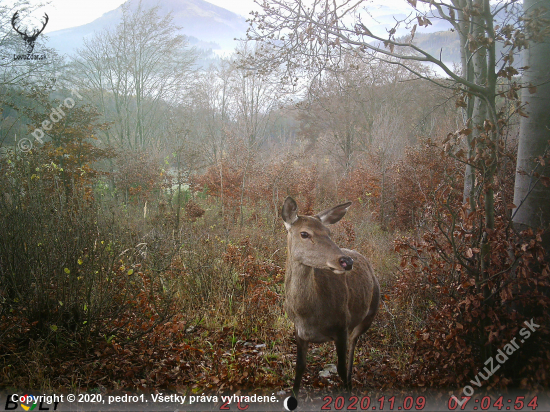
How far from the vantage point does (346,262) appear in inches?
107

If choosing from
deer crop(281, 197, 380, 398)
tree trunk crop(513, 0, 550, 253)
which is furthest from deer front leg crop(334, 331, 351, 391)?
tree trunk crop(513, 0, 550, 253)

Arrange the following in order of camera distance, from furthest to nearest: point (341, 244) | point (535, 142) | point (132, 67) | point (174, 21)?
point (174, 21), point (132, 67), point (341, 244), point (535, 142)

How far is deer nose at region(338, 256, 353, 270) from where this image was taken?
2.72 meters

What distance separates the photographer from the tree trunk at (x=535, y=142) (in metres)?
→ 3.12

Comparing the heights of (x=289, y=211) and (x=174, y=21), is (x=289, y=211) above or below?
below

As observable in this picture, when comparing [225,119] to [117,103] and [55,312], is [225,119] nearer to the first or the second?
[117,103]

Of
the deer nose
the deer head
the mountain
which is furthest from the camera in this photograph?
the mountain

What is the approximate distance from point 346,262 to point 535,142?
2052 mm

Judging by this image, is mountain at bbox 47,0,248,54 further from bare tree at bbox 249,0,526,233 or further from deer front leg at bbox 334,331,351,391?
deer front leg at bbox 334,331,351,391

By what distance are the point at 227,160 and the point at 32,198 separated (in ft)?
31.9

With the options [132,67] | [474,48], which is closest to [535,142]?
[474,48]

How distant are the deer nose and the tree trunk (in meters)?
1.61

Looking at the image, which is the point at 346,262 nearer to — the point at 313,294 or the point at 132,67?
the point at 313,294

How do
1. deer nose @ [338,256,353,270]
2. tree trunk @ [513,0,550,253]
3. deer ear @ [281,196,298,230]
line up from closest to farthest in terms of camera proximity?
deer nose @ [338,256,353,270]
tree trunk @ [513,0,550,253]
deer ear @ [281,196,298,230]
